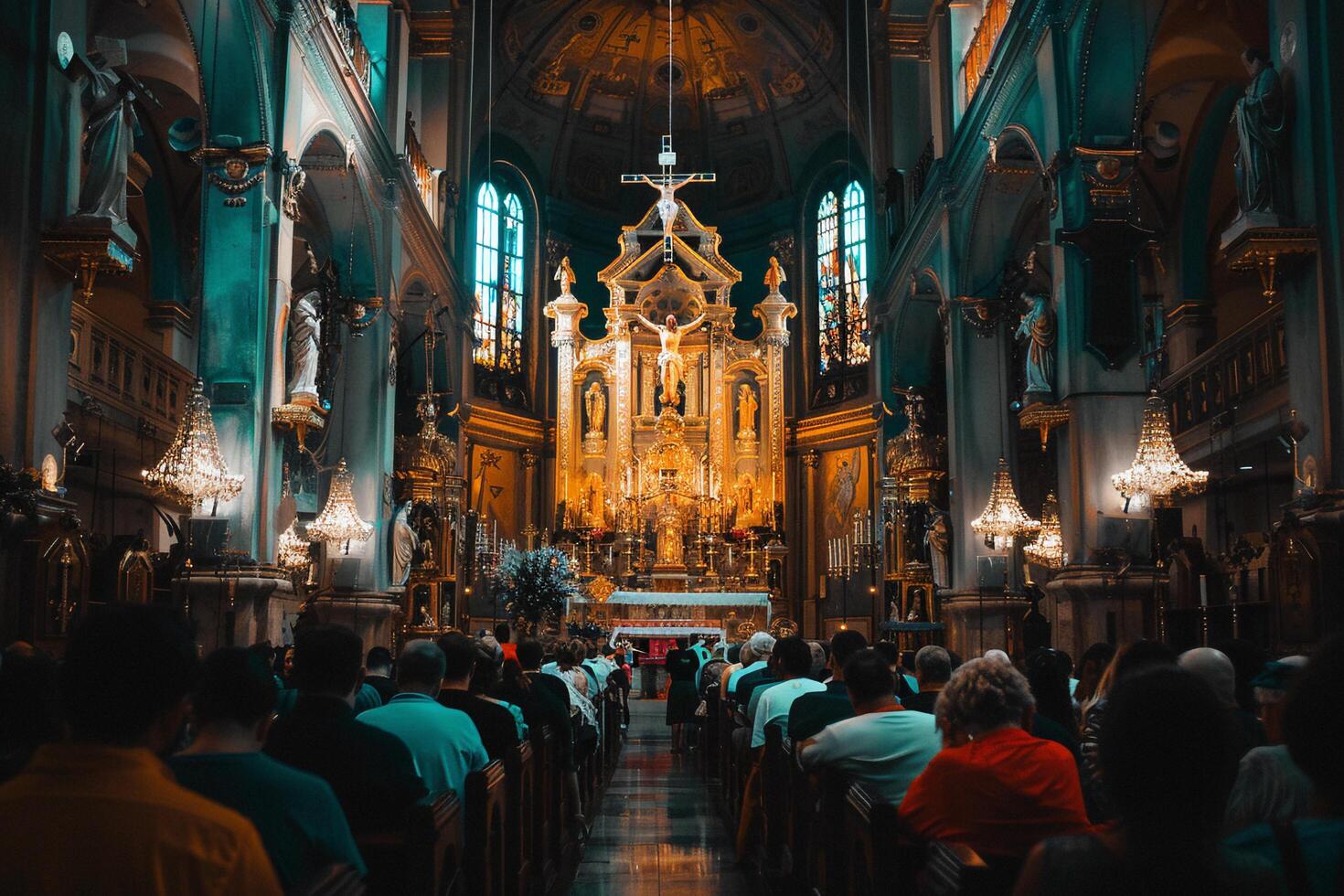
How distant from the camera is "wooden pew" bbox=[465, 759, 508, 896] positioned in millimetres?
4523

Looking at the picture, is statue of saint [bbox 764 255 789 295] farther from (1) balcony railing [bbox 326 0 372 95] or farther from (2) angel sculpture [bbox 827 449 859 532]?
(1) balcony railing [bbox 326 0 372 95]

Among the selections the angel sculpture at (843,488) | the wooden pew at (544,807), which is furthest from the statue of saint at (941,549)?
the wooden pew at (544,807)

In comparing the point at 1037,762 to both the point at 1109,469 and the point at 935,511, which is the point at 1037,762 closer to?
the point at 1109,469

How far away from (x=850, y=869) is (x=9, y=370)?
6077 millimetres

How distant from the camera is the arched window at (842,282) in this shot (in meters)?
27.2

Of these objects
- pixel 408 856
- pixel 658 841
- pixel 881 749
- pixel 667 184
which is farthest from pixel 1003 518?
pixel 667 184

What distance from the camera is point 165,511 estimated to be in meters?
16.6

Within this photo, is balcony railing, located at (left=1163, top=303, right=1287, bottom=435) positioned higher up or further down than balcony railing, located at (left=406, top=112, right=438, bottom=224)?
further down

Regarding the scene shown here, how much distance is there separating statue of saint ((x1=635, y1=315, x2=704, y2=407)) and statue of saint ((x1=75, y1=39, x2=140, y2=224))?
18038 mm

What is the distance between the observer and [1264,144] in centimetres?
839

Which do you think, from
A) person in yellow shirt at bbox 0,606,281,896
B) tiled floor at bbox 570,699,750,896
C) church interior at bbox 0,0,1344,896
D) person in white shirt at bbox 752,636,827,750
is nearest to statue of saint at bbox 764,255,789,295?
church interior at bbox 0,0,1344,896

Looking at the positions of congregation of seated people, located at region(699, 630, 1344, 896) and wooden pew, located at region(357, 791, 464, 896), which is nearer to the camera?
congregation of seated people, located at region(699, 630, 1344, 896)

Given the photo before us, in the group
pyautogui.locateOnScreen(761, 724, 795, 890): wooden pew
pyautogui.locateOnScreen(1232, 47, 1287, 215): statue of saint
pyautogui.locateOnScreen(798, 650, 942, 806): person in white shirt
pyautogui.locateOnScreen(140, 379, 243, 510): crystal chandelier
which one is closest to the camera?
pyautogui.locateOnScreen(798, 650, 942, 806): person in white shirt

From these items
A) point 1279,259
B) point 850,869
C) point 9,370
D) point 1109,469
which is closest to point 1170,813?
point 850,869
